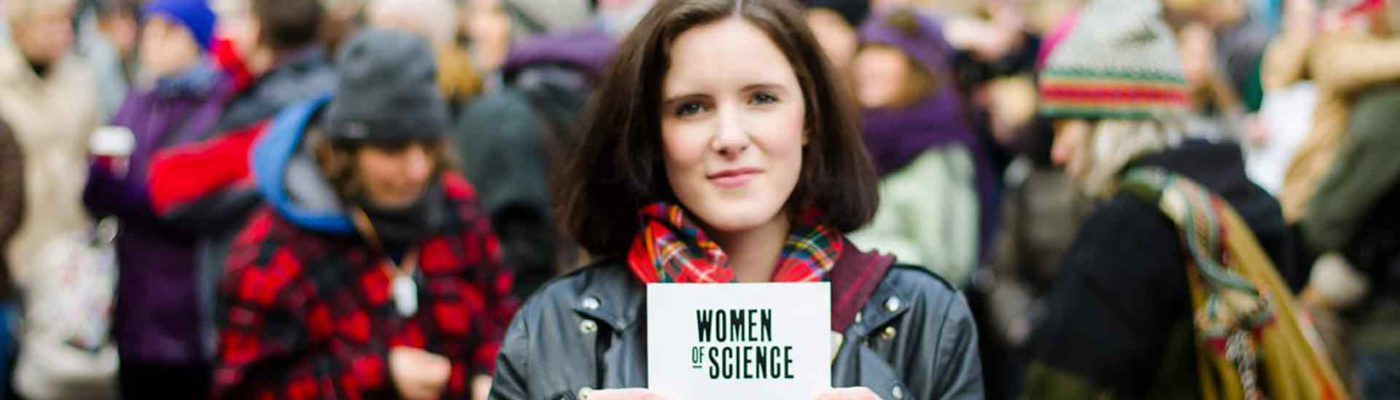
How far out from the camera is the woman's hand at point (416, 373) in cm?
584

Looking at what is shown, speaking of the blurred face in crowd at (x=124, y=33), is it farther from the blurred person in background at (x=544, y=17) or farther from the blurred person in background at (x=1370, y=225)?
the blurred person in background at (x=1370, y=225)

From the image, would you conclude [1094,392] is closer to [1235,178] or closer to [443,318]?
[1235,178]

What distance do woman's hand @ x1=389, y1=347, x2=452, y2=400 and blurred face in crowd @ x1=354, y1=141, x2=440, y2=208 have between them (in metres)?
0.45

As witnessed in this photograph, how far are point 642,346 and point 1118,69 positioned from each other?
9.15 feet

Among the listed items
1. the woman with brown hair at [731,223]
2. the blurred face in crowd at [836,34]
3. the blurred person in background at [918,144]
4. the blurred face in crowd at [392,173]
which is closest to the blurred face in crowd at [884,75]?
the blurred person in background at [918,144]

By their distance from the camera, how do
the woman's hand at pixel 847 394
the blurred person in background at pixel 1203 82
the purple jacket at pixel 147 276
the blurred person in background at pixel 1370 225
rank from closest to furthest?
the woman's hand at pixel 847 394 → the blurred person in background at pixel 1370 225 → the purple jacket at pixel 147 276 → the blurred person in background at pixel 1203 82

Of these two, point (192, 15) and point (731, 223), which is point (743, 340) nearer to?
point (731, 223)

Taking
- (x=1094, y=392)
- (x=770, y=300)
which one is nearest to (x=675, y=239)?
(x=770, y=300)

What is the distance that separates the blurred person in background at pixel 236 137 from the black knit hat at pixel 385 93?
0.99 metres

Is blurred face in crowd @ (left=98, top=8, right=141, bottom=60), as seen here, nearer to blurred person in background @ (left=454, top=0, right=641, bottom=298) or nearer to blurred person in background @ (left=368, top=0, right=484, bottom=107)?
blurred person in background @ (left=368, top=0, right=484, bottom=107)

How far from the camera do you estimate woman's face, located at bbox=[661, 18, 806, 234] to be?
3693mm

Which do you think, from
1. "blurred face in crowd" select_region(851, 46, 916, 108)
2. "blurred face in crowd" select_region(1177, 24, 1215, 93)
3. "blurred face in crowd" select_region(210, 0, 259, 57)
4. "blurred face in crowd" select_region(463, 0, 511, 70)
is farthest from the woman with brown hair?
"blurred face in crowd" select_region(463, 0, 511, 70)

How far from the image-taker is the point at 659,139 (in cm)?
385

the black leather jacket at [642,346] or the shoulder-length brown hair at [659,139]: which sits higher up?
the shoulder-length brown hair at [659,139]
